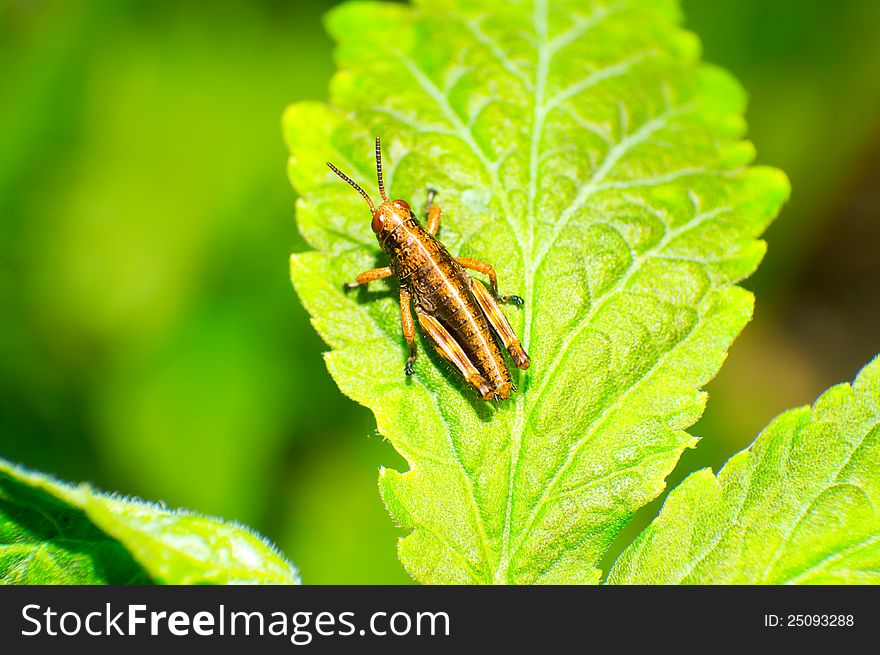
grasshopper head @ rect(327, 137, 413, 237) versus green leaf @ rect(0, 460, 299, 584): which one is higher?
grasshopper head @ rect(327, 137, 413, 237)

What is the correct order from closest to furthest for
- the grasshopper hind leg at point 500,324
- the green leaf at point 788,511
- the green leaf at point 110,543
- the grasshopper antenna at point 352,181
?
1. the green leaf at point 110,543
2. the green leaf at point 788,511
3. the grasshopper hind leg at point 500,324
4. the grasshopper antenna at point 352,181

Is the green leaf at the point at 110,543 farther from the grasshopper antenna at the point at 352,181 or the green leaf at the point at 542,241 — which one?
the grasshopper antenna at the point at 352,181

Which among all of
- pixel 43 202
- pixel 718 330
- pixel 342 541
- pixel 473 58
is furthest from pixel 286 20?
pixel 718 330

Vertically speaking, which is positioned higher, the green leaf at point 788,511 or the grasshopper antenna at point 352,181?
the grasshopper antenna at point 352,181

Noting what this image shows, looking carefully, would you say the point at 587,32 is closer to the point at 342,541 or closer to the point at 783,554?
the point at 783,554

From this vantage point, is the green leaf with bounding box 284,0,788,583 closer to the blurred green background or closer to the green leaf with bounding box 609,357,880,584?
the green leaf with bounding box 609,357,880,584

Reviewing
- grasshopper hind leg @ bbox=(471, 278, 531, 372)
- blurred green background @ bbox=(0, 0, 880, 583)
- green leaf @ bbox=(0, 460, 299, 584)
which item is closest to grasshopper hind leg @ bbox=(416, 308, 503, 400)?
grasshopper hind leg @ bbox=(471, 278, 531, 372)

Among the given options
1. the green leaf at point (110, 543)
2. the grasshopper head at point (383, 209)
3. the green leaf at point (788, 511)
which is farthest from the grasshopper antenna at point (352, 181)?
the green leaf at point (788, 511)
